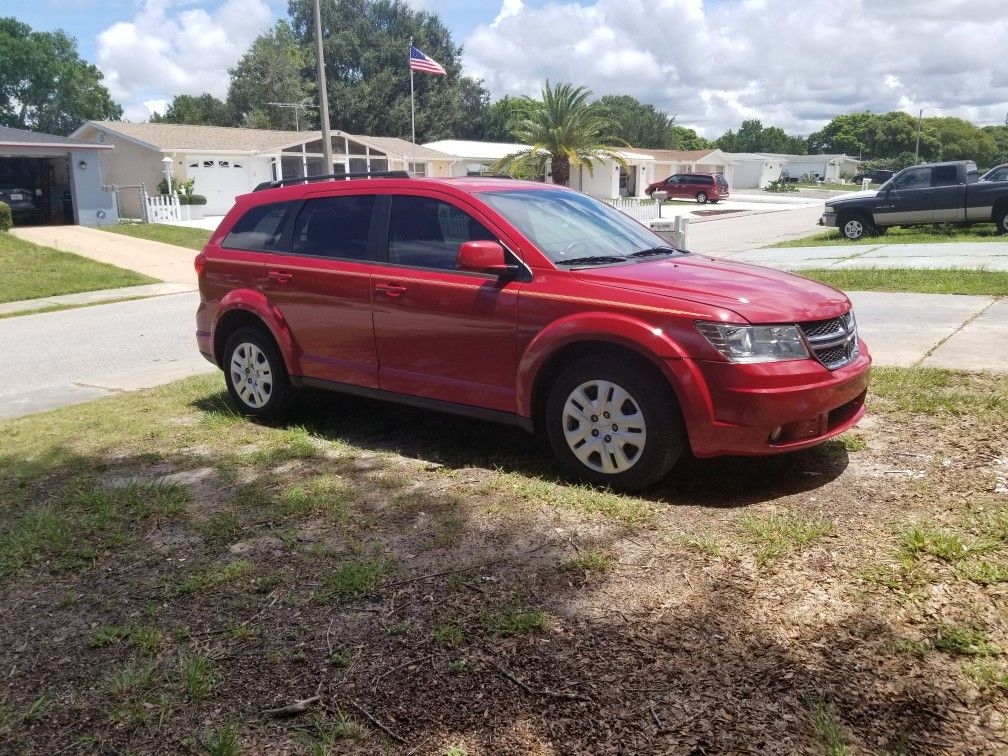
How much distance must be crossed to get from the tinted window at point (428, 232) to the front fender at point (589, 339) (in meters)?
0.80

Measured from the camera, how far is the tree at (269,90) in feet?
223

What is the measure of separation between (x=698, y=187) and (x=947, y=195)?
114ft

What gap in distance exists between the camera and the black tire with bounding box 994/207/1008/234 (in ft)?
61.2

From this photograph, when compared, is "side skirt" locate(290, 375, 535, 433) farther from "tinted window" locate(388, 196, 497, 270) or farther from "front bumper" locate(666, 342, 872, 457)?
"front bumper" locate(666, 342, 872, 457)

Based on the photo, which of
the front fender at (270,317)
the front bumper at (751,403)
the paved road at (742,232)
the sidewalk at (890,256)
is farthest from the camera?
the paved road at (742,232)

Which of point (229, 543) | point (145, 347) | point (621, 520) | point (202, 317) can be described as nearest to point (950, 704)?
point (621, 520)

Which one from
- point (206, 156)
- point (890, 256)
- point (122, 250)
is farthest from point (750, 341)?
point (206, 156)

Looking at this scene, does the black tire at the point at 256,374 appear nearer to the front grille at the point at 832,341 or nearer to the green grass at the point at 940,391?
the front grille at the point at 832,341

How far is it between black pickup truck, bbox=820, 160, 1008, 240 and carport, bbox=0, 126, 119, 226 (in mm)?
24127

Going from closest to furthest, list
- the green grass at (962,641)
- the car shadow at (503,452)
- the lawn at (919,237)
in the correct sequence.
Result: the green grass at (962,641) < the car shadow at (503,452) < the lawn at (919,237)

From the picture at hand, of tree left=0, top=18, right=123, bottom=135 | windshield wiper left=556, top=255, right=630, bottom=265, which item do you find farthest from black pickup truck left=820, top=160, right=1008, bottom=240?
tree left=0, top=18, right=123, bottom=135

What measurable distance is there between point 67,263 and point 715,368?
19.7 m

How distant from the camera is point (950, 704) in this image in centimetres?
267

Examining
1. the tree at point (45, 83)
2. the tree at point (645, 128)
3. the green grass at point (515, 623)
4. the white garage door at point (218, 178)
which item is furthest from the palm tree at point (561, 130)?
the tree at point (45, 83)
